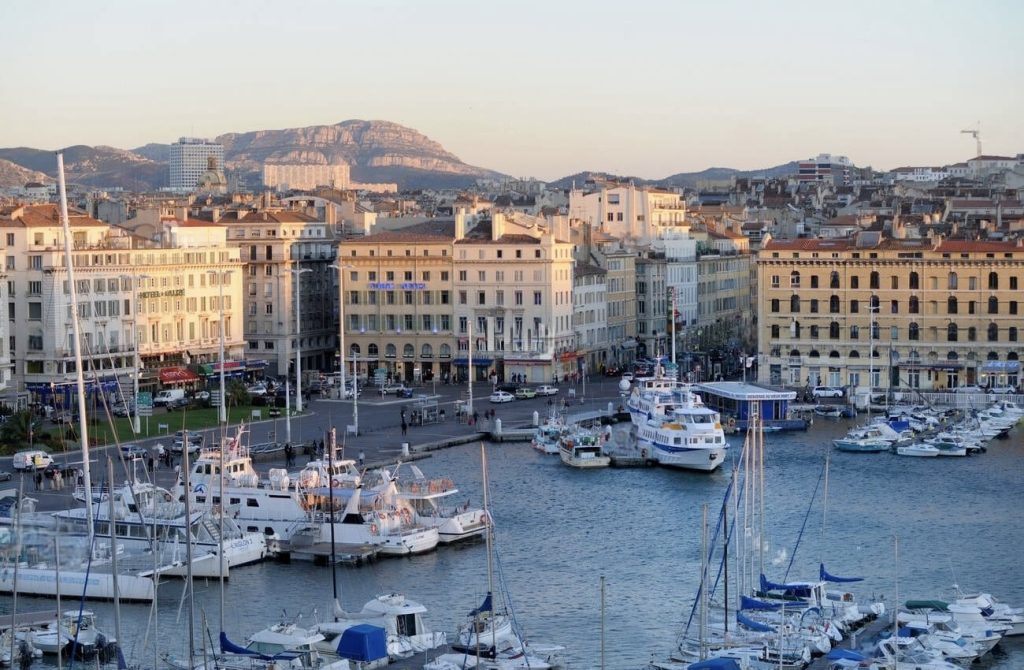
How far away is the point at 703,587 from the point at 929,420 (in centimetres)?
2757

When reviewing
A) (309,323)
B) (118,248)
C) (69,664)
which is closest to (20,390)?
(118,248)

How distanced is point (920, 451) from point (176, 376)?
20.5m

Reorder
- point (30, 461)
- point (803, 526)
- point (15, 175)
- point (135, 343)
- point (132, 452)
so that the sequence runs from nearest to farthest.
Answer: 1. point (803, 526)
2. point (30, 461)
3. point (132, 452)
4. point (135, 343)
5. point (15, 175)

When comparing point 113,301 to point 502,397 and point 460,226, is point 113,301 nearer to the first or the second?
point 502,397

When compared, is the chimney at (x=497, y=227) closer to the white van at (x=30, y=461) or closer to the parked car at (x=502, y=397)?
the parked car at (x=502, y=397)

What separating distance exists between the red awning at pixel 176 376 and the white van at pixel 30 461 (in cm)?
1422

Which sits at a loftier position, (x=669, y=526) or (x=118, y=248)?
(x=118, y=248)

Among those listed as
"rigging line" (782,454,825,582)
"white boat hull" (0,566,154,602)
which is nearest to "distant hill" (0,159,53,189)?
"rigging line" (782,454,825,582)

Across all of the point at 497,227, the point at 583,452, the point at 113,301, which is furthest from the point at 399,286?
the point at 583,452

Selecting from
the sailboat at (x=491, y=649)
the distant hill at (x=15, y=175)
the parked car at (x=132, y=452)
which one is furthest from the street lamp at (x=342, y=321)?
the distant hill at (x=15, y=175)

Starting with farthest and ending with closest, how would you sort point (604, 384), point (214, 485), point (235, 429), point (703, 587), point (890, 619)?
point (604, 384) → point (235, 429) → point (214, 485) → point (890, 619) → point (703, 587)

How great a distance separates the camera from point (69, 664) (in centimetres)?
2784

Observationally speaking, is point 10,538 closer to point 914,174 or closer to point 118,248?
point 118,248

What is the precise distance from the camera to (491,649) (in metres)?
27.8
